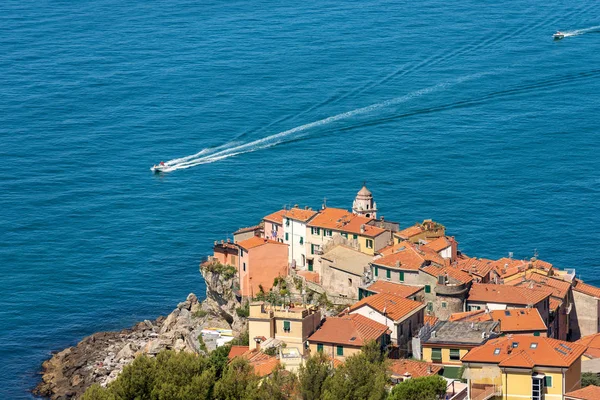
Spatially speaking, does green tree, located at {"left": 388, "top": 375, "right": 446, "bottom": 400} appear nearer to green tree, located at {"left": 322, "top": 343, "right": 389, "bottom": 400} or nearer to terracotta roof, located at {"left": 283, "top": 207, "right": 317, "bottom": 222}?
green tree, located at {"left": 322, "top": 343, "right": 389, "bottom": 400}

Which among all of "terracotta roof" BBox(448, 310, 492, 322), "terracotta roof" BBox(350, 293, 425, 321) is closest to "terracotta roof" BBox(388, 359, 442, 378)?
"terracotta roof" BBox(350, 293, 425, 321)

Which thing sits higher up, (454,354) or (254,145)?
(254,145)

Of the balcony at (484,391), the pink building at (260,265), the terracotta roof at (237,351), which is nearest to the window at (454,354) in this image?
the balcony at (484,391)

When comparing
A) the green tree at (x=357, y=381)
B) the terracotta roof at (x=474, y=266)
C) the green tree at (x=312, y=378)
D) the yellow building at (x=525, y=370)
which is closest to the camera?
the green tree at (x=357, y=381)

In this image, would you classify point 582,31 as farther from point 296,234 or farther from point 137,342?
point 296,234

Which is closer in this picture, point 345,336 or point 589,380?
point 589,380

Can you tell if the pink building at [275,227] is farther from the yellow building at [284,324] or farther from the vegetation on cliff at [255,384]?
the vegetation on cliff at [255,384]

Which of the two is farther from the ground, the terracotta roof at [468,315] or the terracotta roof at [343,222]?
the terracotta roof at [343,222]

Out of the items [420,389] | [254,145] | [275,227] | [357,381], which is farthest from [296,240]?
[254,145]
